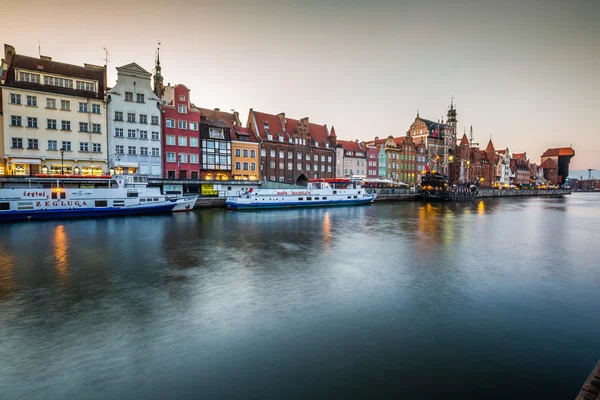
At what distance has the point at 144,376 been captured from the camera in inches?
273

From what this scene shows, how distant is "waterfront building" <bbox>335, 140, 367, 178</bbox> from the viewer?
79562 millimetres

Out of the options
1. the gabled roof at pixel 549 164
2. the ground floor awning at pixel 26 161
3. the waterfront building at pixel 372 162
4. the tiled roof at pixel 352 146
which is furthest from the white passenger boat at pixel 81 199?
the gabled roof at pixel 549 164

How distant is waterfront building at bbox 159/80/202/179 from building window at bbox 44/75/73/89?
12.4 metres

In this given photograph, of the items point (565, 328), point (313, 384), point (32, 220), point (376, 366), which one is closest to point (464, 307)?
point (565, 328)

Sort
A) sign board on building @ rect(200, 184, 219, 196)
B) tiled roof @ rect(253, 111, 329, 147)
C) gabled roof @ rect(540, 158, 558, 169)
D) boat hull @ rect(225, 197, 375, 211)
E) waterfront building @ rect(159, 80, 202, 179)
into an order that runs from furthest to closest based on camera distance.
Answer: gabled roof @ rect(540, 158, 558, 169) < tiled roof @ rect(253, 111, 329, 147) < waterfront building @ rect(159, 80, 202, 179) < sign board on building @ rect(200, 184, 219, 196) < boat hull @ rect(225, 197, 375, 211)

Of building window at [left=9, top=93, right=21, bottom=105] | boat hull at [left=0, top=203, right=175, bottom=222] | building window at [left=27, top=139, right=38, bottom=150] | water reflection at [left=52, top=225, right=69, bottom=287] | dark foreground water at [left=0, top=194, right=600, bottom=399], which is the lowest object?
dark foreground water at [left=0, top=194, right=600, bottom=399]

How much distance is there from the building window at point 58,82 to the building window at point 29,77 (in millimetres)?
916

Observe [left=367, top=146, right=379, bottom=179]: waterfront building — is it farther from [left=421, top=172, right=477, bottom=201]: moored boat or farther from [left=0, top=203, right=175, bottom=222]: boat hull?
[left=0, top=203, right=175, bottom=222]: boat hull

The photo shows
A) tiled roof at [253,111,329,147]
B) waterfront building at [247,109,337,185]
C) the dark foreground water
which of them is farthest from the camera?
tiled roof at [253,111,329,147]

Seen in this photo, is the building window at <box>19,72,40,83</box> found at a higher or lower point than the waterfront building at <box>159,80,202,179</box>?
higher

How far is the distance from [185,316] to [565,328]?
1188cm

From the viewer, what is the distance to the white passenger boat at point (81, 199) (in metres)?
32.7

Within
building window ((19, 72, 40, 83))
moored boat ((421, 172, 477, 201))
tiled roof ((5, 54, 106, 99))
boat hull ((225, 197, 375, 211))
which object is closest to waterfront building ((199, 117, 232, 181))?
boat hull ((225, 197, 375, 211))

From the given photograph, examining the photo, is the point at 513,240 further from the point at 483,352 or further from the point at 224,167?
the point at 224,167
